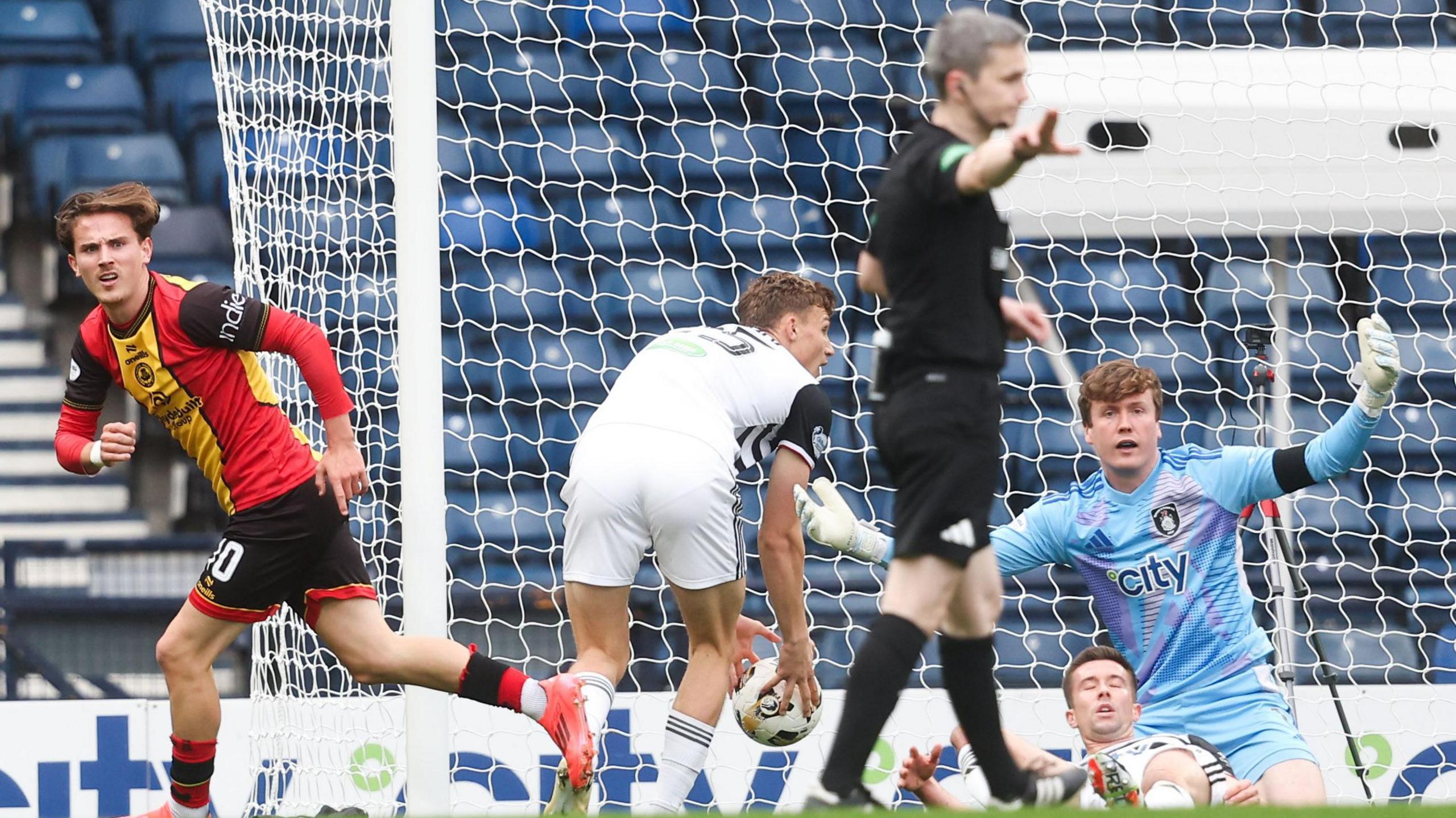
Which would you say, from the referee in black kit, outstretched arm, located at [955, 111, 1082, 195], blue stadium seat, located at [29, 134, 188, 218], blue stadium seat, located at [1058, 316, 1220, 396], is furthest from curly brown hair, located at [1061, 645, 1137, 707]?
blue stadium seat, located at [29, 134, 188, 218]

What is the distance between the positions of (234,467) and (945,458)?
7.12 feet

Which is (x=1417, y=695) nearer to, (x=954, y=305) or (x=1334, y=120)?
(x=1334, y=120)

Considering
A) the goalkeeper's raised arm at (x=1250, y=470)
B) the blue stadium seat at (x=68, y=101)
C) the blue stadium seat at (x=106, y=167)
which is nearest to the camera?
the goalkeeper's raised arm at (x=1250, y=470)

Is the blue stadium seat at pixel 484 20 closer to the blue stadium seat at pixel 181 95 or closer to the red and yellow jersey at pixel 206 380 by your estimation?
the blue stadium seat at pixel 181 95

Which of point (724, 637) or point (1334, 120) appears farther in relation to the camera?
point (1334, 120)

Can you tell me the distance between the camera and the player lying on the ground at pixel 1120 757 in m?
4.43

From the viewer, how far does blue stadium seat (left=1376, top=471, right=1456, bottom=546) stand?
739cm

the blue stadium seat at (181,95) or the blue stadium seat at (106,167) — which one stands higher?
the blue stadium seat at (181,95)

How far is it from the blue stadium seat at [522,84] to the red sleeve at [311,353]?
3.83m

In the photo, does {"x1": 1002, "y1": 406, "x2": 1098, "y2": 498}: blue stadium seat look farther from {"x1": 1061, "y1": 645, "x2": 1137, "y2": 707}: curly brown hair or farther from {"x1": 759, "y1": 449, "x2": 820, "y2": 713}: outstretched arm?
{"x1": 759, "y1": 449, "x2": 820, "y2": 713}: outstretched arm

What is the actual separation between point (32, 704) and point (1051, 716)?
136 inches

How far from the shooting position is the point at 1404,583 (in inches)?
279

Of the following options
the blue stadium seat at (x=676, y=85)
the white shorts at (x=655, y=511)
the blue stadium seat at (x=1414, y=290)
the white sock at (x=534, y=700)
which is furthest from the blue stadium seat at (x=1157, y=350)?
the white sock at (x=534, y=700)

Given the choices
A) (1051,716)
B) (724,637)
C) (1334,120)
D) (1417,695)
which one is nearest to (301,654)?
(724,637)
